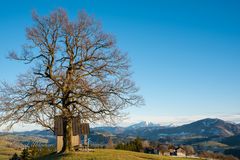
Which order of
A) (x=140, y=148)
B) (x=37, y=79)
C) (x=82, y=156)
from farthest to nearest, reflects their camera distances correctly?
(x=140, y=148), (x=37, y=79), (x=82, y=156)

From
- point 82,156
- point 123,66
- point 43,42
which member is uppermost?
point 43,42

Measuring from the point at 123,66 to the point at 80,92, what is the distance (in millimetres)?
6685

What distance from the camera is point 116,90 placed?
40.7 m

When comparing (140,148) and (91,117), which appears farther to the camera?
(140,148)

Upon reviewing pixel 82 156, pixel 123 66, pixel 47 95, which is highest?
pixel 123 66

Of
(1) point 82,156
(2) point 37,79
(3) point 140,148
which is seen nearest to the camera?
(1) point 82,156

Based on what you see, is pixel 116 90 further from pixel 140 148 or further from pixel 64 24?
pixel 140 148

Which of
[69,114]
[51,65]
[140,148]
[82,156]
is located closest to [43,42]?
[51,65]

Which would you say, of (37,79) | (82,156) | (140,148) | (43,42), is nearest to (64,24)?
(43,42)

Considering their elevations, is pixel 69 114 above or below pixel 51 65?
below

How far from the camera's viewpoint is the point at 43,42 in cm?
4197

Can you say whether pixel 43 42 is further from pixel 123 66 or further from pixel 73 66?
pixel 123 66

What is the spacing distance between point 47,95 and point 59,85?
2104 millimetres

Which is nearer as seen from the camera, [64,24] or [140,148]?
[64,24]
